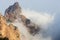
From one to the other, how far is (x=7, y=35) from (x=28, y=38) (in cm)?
15069

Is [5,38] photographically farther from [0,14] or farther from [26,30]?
[26,30]

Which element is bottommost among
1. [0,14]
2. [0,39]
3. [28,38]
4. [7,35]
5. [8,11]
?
[0,39]

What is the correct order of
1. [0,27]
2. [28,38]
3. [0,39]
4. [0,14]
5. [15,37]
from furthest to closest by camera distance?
[28,38] < [15,37] < [0,14] < [0,27] < [0,39]

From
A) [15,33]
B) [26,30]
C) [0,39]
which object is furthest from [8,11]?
[0,39]

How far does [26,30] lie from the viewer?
652 ft

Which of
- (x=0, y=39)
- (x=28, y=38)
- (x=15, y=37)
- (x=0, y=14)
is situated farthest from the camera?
(x=28, y=38)

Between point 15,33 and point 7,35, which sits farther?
point 15,33

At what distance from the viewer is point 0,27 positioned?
1802 inches

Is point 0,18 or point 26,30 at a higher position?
point 26,30

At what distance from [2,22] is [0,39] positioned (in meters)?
5.46

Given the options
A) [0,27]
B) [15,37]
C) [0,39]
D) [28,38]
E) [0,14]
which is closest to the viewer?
[0,39]

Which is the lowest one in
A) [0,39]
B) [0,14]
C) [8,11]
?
[0,39]

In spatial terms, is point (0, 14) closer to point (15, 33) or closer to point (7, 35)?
point (7, 35)

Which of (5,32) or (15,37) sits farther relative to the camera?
(15,37)
